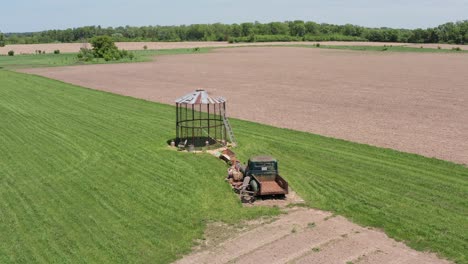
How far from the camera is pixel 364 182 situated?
21.4 meters

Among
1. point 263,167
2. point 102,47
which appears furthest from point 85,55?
point 263,167

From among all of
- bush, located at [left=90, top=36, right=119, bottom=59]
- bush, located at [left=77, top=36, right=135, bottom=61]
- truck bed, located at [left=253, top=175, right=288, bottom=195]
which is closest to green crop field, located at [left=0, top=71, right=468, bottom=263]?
truck bed, located at [left=253, top=175, right=288, bottom=195]

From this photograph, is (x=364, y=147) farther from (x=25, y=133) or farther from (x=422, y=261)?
(x=25, y=133)

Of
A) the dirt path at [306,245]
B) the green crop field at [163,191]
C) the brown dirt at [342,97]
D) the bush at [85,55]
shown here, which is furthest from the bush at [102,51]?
the dirt path at [306,245]

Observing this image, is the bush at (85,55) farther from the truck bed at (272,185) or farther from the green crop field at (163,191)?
the truck bed at (272,185)

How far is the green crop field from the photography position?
15789 mm

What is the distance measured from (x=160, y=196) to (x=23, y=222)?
16.9 ft

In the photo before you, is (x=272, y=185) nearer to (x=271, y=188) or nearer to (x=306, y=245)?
(x=271, y=188)

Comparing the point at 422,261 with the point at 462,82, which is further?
the point at 462,82

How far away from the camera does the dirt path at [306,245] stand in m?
14.6

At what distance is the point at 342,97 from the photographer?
1831 inches

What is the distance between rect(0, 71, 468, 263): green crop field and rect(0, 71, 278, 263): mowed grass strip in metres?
0.04

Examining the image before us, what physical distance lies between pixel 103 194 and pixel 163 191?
2435 mm

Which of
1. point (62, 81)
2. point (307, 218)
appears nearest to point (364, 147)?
point (307, 218)
